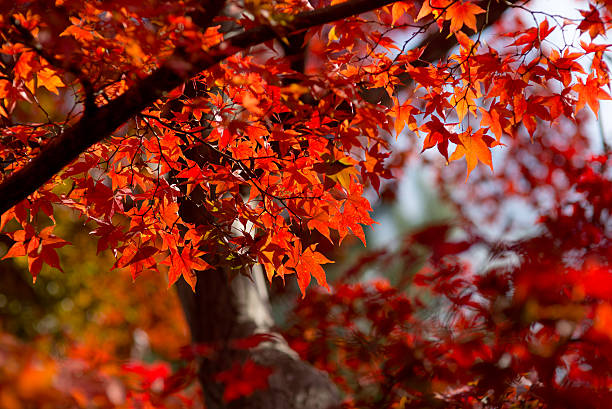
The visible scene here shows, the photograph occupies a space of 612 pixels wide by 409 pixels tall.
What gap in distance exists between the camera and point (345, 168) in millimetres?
1234

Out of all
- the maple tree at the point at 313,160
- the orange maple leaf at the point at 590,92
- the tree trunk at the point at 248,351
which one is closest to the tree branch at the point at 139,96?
the maple tree at the point at 313,160

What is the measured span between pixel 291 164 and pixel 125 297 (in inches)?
286

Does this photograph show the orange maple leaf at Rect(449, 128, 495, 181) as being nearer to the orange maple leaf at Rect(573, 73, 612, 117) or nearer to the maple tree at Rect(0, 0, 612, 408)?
the maple tree at Rect(0, 0, 612, 408)

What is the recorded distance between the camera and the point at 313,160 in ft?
5.24

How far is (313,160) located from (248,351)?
1.45m

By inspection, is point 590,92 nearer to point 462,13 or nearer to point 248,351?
point 462,13

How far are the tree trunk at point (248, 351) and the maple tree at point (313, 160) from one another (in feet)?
0.21

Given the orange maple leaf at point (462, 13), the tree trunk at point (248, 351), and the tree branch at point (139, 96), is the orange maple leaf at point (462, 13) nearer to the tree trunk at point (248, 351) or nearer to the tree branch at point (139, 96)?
the tree branch at point (139, 96)

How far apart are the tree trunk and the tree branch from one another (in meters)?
1.45

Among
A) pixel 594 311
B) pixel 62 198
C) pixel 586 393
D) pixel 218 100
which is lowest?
pixel 586 393

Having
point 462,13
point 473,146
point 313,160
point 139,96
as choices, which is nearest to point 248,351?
point 313,160

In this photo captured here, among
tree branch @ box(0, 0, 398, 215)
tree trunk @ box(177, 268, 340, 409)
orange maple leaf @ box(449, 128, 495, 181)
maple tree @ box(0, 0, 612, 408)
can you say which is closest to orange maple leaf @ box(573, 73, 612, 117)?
maple tree @ box(0, 0, 612, 408)

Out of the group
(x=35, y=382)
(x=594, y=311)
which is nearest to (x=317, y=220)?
(x=594, y=311)

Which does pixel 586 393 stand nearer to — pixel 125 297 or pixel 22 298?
pixel 125 297
